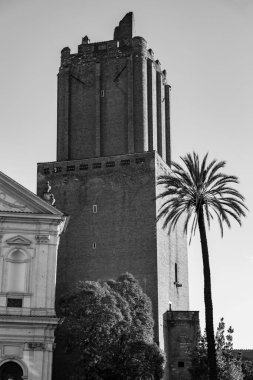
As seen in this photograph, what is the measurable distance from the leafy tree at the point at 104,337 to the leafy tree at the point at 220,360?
287 centimetres

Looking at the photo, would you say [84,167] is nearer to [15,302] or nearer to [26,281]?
[26,281]

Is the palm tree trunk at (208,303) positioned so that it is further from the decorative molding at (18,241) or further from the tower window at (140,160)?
the tower window at (140,160)

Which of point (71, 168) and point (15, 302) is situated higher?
point (71, 168)

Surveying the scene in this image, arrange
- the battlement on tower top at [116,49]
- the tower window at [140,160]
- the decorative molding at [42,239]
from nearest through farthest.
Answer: the decorative molding at [42,239] → the tower window at [140,160] → the battlement on tower top at [116,49]

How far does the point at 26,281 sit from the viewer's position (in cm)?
4294

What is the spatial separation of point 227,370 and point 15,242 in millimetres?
15464

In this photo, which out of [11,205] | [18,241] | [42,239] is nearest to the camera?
[18,241]

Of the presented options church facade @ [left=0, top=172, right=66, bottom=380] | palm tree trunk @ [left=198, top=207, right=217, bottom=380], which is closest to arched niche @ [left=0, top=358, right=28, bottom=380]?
church facade @ [left=0, top=172, right=66, bottom=380]

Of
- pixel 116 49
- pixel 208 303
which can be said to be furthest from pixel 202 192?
pixel 116 49

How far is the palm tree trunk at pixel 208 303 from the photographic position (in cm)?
3512

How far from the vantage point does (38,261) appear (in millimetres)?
43406

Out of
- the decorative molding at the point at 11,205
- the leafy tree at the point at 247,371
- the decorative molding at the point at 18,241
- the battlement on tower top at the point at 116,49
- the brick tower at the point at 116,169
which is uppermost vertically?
the battlement on tower top at the point at 116,49

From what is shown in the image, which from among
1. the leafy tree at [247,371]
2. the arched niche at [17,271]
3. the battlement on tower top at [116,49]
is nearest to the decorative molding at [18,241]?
the arched niche at [17,271]

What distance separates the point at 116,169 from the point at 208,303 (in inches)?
988
